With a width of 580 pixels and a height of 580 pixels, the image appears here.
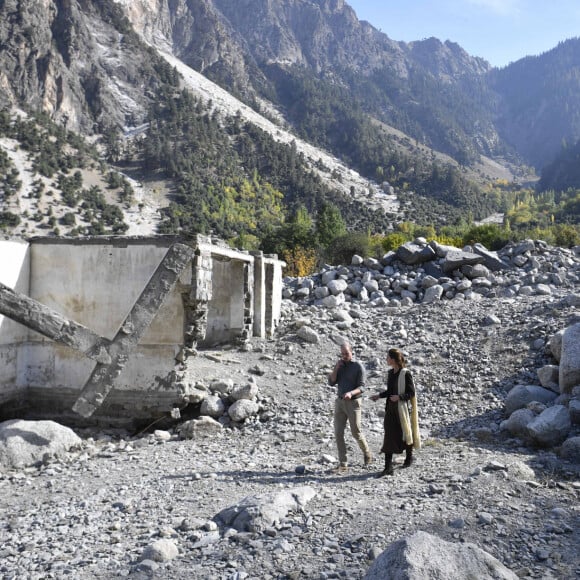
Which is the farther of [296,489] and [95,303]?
[95,303]

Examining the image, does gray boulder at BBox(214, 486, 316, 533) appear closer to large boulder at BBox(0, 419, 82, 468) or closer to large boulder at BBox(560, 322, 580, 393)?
large boulder at BBox(0, 419, 82, 468)

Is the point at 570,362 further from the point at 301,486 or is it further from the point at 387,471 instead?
the point at 301,486

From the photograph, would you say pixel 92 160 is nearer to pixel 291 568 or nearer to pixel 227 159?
pixel 227 159

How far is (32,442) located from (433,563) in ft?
21.0

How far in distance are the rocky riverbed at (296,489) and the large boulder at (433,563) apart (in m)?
0.41

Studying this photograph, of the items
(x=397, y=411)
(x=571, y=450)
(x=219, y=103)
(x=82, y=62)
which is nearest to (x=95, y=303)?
(x=397, y=411)

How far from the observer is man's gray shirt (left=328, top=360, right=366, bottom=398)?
20.6 feet

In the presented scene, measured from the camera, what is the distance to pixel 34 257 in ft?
30.4

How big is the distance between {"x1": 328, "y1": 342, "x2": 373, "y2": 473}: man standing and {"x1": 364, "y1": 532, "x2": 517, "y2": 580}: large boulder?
271 cm

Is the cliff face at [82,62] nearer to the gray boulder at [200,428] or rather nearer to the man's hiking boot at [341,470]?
the gray boulder at [200,428]

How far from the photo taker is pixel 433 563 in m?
3.32

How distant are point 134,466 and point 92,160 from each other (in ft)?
248

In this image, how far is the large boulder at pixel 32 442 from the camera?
23.9 feet

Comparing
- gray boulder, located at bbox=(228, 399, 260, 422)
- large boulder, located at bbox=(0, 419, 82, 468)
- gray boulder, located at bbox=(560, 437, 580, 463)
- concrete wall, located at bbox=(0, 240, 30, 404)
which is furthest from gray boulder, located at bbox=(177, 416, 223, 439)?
gray boulder, located at bbox=(560, 437, 580, 463)
